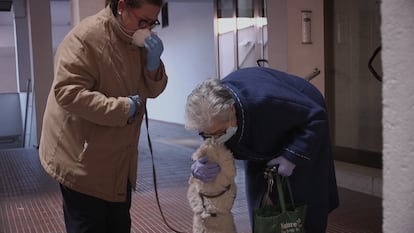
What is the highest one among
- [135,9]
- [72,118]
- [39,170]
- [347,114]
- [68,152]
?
[135,9]

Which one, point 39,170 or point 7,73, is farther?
point 7,73

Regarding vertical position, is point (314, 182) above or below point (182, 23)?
below

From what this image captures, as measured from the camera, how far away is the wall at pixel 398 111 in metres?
0.62

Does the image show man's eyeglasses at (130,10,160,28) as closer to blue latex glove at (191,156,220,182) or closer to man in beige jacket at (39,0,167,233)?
man in beige jacket at (39,0,167,233)

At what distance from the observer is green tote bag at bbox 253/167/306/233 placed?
5.36 feet

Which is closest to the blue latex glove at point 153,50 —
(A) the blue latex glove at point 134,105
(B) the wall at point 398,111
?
(A) the blue latex glove at point 134,105

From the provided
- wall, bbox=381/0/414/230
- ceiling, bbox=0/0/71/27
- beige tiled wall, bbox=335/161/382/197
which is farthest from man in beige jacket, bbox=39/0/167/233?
ceiling, bbox=0/0/71/27

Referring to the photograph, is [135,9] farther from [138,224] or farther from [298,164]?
[138,224]

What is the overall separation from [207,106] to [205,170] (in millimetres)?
225

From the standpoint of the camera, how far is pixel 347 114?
5.16 meters

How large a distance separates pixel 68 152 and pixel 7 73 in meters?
20.7

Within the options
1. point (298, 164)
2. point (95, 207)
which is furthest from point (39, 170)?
point (298, 164)

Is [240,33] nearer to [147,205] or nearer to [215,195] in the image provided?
[147,205]

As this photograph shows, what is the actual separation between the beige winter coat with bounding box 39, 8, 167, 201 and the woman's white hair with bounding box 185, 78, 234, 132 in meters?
0.22
